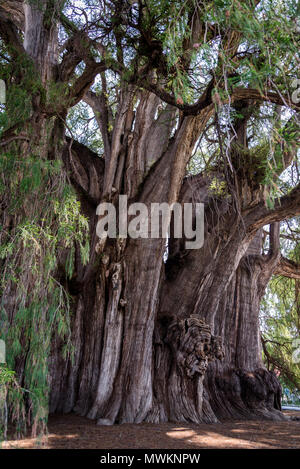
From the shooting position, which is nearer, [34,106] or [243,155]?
[34,106]

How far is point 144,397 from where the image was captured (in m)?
4.32

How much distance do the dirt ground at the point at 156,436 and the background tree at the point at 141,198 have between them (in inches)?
10.8

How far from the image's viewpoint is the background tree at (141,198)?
121 inches

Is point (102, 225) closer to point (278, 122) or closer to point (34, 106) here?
point (34, 106)

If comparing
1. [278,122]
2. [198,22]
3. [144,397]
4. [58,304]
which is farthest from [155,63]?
[144,397]

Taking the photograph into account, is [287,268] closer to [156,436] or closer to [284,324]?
[284,324]

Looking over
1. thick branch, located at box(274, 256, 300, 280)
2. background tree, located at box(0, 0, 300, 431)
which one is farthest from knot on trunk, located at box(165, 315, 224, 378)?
thick branch, located at box(274, 256, 300, 280)

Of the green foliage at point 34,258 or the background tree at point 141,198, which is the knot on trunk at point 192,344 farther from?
the green foliage at point 34,258

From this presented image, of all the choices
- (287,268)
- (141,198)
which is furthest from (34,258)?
(287,268)

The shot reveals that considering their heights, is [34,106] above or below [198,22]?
below

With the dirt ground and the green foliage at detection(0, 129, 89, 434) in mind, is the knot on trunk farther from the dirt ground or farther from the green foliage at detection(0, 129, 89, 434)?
the green foliage at detection(0, 129, 89, 434)

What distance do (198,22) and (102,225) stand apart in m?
2.28

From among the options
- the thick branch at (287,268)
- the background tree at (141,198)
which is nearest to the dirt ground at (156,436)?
the background tree at (141,198)

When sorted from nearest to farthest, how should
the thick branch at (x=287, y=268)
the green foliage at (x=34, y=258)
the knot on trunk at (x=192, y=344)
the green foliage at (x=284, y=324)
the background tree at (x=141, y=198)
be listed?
the green foliage at (x=34, y=258)
the background tree at (x=141, y=198)
the knot on trunk at (x=192, y=344)
the thick branch at (x=287, y=268)
the green foliage at (x=284, y=324)
